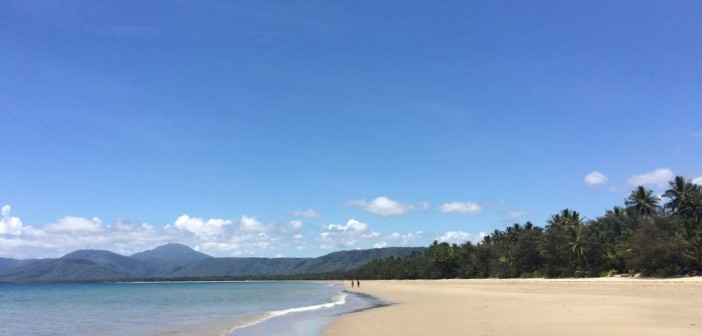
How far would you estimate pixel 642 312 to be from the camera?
1905cm

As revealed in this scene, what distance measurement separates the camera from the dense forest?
51.8 m

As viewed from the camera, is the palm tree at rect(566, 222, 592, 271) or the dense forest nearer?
the dense forest

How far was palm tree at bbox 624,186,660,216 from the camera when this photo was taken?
276ft

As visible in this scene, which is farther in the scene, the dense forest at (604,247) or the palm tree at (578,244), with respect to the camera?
the palm tree at (578,244)

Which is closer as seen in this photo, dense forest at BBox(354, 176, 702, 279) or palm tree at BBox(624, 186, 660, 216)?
dense forest at BBox(354, 176, 702, 279)

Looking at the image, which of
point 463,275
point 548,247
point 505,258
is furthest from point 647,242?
point 463,275

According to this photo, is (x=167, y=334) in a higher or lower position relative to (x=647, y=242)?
lower

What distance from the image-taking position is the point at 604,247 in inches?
2830

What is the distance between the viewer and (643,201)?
278 ft

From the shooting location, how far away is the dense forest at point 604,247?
51781mm

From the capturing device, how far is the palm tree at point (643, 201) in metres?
84.1

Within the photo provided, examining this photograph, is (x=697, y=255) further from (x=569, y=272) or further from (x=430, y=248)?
(x=430, y=248)

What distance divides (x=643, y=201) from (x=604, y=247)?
19525 mm

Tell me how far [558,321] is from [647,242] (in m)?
44.1
